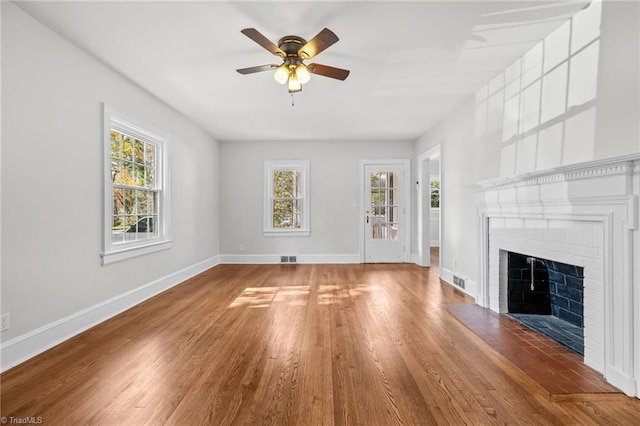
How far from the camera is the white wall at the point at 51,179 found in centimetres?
224

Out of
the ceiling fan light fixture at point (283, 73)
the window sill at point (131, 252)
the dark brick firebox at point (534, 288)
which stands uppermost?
the ceiling fan light fixture at point (283, 73)

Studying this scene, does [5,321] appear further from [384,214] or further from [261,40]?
[384,214]

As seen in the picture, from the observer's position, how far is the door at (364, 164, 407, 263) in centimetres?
651

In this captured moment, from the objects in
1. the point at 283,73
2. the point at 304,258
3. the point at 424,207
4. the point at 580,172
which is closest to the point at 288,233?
the point at 304,258

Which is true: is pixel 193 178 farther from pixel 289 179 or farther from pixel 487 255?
pixel 487 255

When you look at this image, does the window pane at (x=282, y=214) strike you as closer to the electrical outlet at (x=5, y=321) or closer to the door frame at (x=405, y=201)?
the door frame at (x=405, y=201)

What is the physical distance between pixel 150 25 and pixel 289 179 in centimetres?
425

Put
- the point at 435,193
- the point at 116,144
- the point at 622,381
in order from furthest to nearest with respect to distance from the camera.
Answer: the point at 435,193
the point at 116,144
the point at 622,381

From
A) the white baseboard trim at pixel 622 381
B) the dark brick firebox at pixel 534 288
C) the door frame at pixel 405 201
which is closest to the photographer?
the white baseboard trim at pixel 622 381

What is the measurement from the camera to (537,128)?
9.27 feet

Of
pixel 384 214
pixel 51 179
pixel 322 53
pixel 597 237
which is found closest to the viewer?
pixel 597 237

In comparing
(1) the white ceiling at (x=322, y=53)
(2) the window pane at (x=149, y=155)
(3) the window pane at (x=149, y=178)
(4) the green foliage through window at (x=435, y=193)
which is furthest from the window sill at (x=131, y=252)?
(4) the green foliage through window at (x=435, y=193)

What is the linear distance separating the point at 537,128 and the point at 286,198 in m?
4.64

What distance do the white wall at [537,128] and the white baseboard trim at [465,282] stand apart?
0.22 feet
